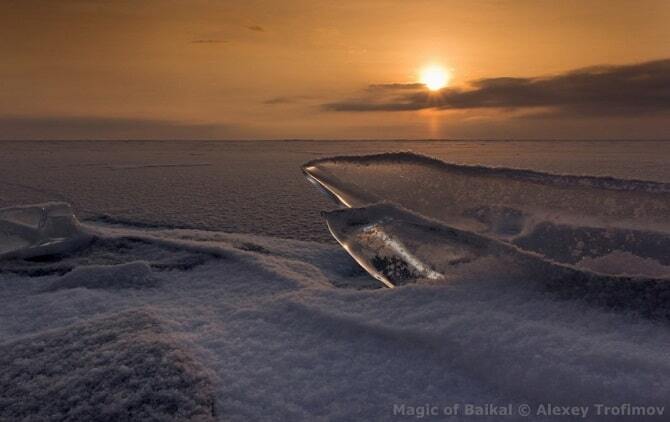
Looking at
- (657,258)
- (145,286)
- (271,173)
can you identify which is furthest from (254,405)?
(271,173)

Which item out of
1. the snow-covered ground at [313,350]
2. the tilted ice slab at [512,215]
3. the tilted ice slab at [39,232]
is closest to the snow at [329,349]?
the snow-covered ground at [313,350]

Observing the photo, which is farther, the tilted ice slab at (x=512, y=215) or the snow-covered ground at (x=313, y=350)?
the tilted ice slab at (x=512, y=215)

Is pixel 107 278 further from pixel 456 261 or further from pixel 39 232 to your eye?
pixel 456 261

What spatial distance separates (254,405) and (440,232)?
67cm

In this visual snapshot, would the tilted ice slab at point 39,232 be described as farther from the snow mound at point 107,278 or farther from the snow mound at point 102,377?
the snow mound at point 102,377

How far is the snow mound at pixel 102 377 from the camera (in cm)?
70

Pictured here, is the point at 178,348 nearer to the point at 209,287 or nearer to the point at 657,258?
the point at 209,287

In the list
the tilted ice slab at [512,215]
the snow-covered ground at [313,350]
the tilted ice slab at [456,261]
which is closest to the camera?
the snow-covered ground at [313,350]

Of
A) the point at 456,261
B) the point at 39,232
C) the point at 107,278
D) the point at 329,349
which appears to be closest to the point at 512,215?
the point at 456,261

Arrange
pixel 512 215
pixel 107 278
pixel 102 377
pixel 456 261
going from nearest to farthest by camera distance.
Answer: pixel 102 377 < pixel 456 261 < pixel 107 278 < pixel 512 215

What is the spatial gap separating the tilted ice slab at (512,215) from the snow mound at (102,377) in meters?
0.56

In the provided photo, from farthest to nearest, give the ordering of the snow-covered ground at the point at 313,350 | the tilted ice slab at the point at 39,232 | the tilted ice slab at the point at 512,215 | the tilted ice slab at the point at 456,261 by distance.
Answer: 1. the tilted ice slab at the point at 39,232
2. the tilted ice slab at the point at 512,215
3. the tilted ice slab at the point at 456,261
4. the snow-covered ground at the point at 313,350

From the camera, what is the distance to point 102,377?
76 cm

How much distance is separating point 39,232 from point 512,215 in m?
1.57
